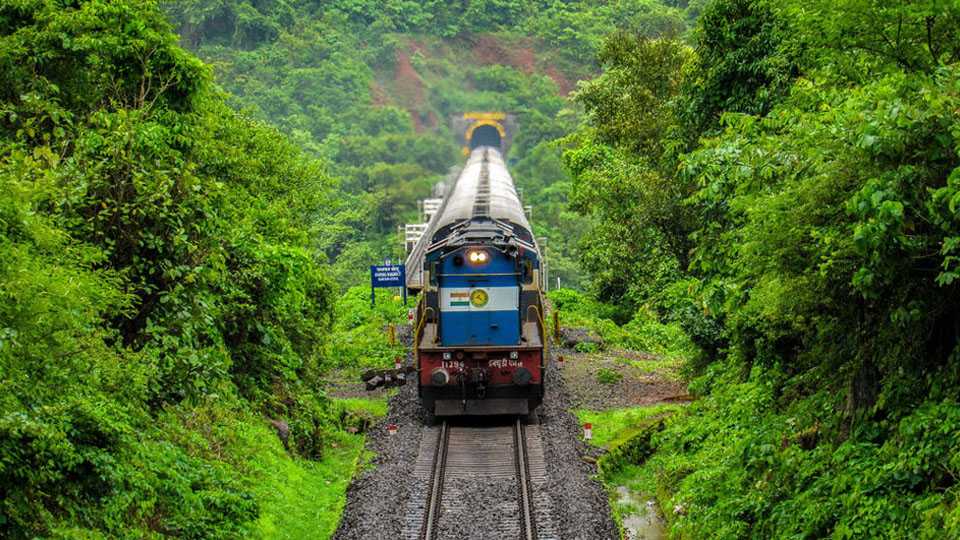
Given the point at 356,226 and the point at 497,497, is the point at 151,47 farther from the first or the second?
the point at 356,226

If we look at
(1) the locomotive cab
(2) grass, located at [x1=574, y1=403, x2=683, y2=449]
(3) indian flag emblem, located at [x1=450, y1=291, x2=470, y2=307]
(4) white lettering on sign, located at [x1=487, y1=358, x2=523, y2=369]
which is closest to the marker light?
(1) the locomotive cab

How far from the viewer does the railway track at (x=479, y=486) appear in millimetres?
12539

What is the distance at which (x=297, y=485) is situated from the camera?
1381cm

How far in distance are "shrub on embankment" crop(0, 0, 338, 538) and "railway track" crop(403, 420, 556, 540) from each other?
7.14ft

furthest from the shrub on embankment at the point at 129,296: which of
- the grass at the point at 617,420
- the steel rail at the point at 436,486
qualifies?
the grass at the point at 617,420

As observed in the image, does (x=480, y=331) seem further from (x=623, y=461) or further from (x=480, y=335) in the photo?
(x=623, y=461)

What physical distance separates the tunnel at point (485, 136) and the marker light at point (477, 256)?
5336cm

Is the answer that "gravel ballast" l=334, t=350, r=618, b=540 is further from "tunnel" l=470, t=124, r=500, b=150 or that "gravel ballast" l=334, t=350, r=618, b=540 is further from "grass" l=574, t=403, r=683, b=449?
"tunnel" l=470, t=124, r=500, b=150

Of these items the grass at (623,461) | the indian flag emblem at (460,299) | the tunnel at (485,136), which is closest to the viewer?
the grass at (623,461)

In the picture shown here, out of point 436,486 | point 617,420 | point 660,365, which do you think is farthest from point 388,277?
point 436,486

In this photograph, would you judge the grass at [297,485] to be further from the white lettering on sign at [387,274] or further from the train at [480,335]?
the white lettering on sign at [387,274]

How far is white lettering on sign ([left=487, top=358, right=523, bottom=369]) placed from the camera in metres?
16.8

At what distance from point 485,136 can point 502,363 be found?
181 feet

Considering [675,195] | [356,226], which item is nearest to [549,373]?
[675,195]
